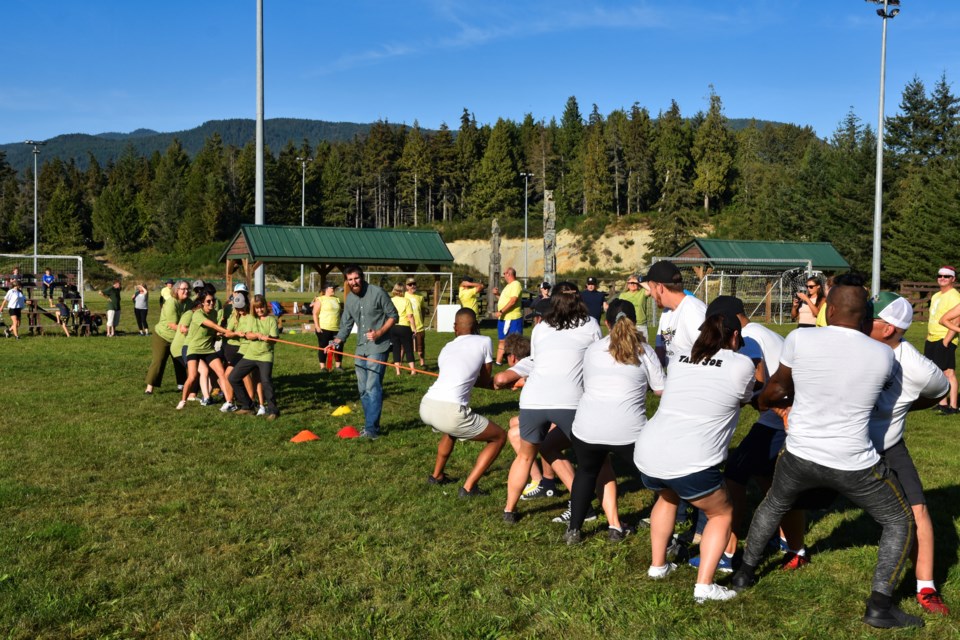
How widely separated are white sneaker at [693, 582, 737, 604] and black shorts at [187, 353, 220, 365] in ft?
25.9

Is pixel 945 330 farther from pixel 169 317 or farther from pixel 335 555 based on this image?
pixel 169 317

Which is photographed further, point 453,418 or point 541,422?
point 453,418

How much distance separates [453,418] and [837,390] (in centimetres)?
313

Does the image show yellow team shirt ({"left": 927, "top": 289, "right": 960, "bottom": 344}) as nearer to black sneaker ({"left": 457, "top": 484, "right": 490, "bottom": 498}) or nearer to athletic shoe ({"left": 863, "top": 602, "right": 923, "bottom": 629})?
black sneaker ({"left": 457, "top": 484, "right": 490, "bottom": 498})

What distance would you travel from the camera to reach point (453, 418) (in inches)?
256

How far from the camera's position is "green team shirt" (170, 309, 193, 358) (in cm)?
1102

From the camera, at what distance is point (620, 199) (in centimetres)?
10262

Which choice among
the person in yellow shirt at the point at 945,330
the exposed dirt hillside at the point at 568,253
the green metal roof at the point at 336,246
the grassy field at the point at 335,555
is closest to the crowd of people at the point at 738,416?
the grassy field at the point at 335,555

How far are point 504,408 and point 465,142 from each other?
100793mm

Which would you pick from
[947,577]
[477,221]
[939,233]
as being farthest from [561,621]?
[477,221]

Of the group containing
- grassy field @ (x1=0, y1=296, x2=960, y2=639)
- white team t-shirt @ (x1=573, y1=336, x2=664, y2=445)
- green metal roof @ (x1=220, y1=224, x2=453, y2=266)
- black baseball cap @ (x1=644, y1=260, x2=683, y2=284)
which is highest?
green metal roof @ (x1=220, y1=224, x2=453, y2=266)

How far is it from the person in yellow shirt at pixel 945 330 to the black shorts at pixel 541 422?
646 cm

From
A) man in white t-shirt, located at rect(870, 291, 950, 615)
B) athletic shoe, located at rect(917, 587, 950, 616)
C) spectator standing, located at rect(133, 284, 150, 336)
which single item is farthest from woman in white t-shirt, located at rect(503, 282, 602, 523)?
spectator standing, located at rect(133, 284, 150, 336)

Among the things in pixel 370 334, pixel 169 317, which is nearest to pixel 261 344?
pixel 370 334
